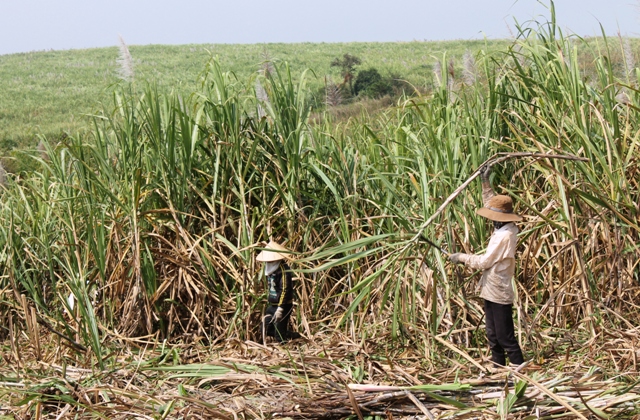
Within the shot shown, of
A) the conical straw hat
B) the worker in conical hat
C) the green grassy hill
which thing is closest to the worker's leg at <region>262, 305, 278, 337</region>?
the worker in conical hat

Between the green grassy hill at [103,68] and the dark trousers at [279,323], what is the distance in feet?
48.6

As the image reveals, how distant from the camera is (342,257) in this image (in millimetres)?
3361

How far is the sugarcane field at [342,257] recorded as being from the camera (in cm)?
279

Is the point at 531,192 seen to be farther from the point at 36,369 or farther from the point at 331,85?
the point at 36,369

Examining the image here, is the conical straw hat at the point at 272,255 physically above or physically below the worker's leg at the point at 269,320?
above

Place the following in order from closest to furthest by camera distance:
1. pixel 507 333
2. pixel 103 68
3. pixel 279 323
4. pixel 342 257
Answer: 1. pixel 507 333
2. pixel 342 257
3. pixel 279 323
4. pixel 103 68

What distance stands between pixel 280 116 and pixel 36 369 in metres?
1.90

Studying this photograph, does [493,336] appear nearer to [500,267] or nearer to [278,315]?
[500,267]

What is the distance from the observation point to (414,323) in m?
3.29

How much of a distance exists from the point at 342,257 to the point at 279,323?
1.84ft

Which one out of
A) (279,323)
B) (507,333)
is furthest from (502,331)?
(279,323)

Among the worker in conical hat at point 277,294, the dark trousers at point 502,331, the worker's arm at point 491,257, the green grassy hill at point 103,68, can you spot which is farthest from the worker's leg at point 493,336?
the green grassy hill at point 103,68

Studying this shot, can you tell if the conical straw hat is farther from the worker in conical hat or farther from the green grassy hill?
the green grassy hill

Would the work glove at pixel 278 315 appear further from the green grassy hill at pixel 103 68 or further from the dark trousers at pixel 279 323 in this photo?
the green grassy hill at pixel 103 68
